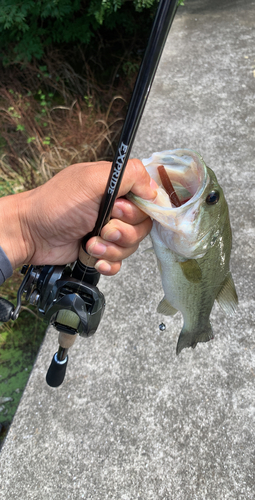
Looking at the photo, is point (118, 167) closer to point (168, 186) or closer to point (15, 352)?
point (168, 186)

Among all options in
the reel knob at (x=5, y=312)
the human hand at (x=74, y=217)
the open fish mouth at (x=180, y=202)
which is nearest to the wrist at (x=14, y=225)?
the human hand at (x=74, y=217)

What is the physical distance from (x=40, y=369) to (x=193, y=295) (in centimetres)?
118

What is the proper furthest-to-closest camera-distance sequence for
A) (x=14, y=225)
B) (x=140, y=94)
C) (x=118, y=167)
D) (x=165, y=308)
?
(x=165, y=308) → (x=14, y=225) → (x=118, y=167) → (x=140, y=94)

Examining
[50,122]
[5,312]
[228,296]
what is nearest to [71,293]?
[5,312]

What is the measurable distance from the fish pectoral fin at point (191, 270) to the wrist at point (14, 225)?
75 cm

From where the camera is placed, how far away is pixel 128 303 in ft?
7.49

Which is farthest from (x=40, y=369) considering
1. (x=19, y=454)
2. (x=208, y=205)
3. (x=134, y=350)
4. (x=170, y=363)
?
(x=208, y=205)

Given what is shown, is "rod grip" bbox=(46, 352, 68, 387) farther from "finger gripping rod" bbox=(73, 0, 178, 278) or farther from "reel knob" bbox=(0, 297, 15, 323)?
"finger gripping rod" bbox=(73, 0, 178, 278)

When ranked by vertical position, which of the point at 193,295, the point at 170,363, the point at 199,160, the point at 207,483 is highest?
the point at 199,160

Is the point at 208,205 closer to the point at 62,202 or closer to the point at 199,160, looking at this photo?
the point at 199,160

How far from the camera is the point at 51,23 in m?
4.36

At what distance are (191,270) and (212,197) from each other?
0.34 meters

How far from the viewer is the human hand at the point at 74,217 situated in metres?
1.23

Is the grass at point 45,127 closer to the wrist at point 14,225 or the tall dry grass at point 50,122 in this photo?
the tall dry grass at point 50,122
